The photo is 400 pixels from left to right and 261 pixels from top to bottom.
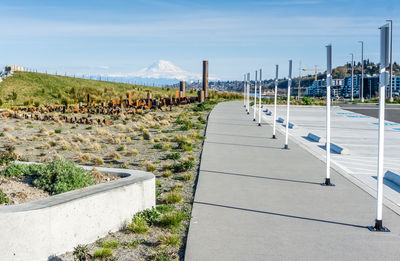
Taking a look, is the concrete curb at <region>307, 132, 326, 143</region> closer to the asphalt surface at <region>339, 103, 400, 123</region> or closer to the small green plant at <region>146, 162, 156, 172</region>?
the small green plant at <region>146, 162, 156, 172</region>

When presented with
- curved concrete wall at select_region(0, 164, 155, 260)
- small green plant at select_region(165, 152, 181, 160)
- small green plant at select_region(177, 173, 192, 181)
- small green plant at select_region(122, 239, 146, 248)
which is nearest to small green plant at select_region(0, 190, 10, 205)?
curved concrete wall at select_region(0, 164, 155, 260)

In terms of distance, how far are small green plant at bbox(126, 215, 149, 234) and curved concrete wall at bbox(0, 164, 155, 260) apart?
14cm

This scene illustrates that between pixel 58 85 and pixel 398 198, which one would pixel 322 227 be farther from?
pixel 58 85

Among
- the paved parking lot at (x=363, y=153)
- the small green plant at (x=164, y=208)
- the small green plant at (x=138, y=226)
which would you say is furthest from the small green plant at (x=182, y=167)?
the small green plant at (x=138, y=226)

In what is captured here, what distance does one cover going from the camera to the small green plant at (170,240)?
5.38 m

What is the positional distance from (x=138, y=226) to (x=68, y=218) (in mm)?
1060

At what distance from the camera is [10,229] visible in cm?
460

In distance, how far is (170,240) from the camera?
5.42 meters

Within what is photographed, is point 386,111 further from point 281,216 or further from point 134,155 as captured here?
point 281,216

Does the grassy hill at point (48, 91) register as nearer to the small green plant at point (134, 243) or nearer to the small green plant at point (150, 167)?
the small green plant at point (150, 167)

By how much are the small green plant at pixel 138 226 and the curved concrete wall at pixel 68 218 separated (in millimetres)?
137

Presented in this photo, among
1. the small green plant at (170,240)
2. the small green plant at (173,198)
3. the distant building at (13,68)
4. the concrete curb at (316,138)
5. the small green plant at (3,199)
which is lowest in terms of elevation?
the small green plant at (170,240)

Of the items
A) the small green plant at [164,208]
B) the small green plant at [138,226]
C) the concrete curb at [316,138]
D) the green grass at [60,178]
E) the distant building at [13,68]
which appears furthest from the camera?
the distant building at [13,68]

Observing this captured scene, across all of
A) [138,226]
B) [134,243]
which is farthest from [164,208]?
[134,243]
